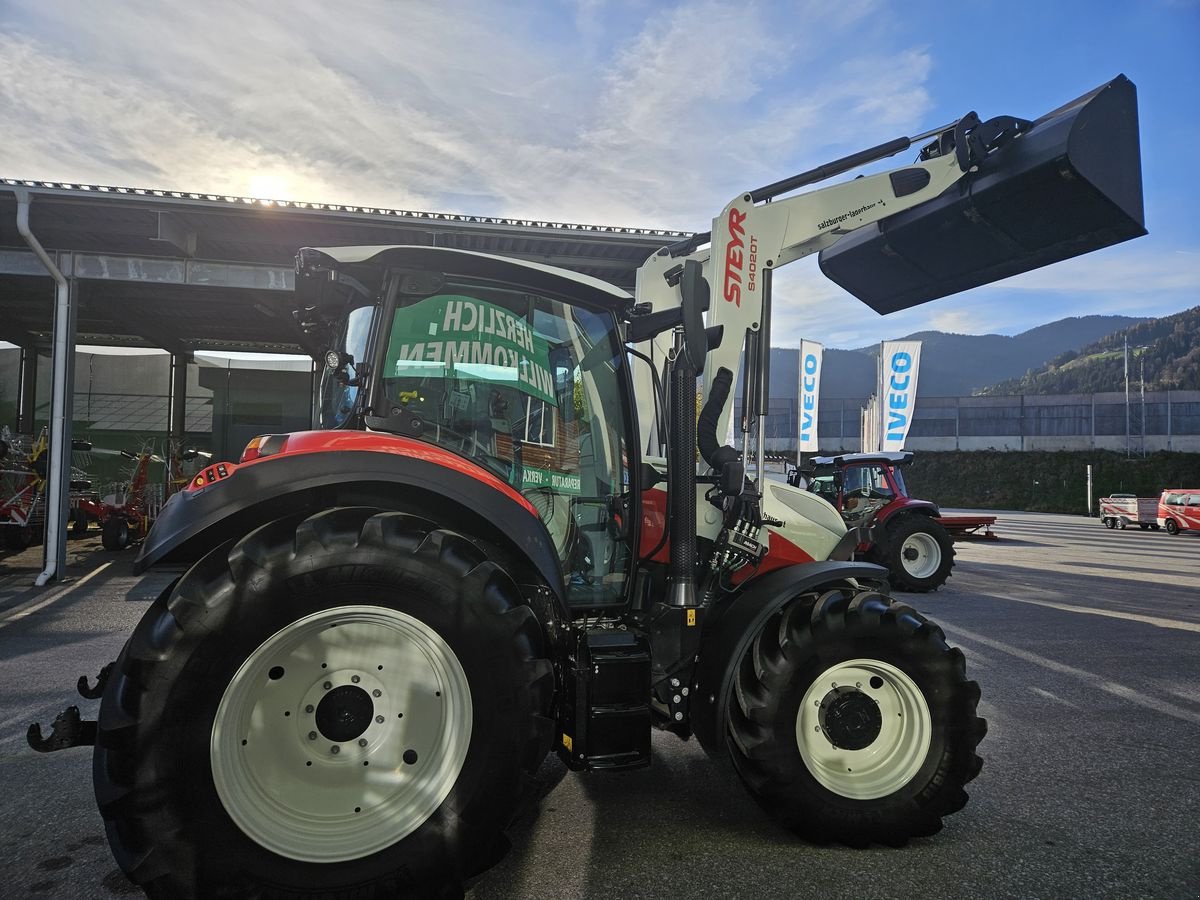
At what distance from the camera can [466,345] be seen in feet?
8.93

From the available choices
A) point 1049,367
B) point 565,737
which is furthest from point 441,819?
point 1049,367

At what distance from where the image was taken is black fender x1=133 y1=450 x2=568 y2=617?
219 cm

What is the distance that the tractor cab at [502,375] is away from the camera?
2629 mm

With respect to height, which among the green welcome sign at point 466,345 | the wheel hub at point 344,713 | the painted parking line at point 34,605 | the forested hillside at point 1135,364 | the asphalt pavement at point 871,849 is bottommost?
the painted parking line at point 34,605

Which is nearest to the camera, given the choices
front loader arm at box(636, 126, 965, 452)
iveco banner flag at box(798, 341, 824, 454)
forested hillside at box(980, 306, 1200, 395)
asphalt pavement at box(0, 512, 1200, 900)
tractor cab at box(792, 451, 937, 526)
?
asphalt pavement at box(0, 512, 1200, 900)

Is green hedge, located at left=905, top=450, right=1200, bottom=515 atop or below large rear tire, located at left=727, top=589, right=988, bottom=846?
atop

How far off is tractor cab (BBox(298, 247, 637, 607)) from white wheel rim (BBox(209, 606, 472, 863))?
2.33ft

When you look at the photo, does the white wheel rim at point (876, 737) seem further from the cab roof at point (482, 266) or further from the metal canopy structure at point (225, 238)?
the metal canopy structure at point (225, 238)

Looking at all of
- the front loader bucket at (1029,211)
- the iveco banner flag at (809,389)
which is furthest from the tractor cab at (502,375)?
the iveco banner flag at (809,389)

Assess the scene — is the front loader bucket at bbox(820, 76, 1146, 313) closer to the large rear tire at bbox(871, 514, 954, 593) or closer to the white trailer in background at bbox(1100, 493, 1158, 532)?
the large rear tire at bbox(871, 514, 954, 593)

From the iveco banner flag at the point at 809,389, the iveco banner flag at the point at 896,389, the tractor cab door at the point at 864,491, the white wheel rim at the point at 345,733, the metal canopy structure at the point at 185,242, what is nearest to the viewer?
the white wheel rim at the point at 345,733

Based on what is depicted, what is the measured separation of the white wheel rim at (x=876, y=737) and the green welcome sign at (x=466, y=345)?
1571 mm

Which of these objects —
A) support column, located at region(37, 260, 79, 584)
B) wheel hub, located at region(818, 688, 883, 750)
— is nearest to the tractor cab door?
wheel hub, located at region(818, 688, 883, 750)

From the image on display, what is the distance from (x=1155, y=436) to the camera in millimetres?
43094
